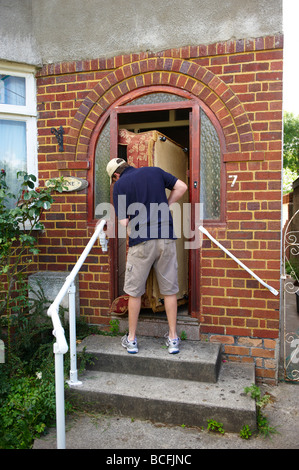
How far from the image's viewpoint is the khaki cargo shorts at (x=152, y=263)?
3.57 m

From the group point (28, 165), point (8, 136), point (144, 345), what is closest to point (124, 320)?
point (144, 345)

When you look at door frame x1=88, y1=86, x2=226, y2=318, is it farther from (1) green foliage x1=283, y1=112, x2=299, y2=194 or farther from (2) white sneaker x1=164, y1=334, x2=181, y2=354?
(1) green foliage x1=283, y1=112, x2=299, y2=194

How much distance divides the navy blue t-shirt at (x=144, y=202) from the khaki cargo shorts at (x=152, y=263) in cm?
8

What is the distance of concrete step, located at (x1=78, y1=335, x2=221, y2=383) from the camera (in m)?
3.46

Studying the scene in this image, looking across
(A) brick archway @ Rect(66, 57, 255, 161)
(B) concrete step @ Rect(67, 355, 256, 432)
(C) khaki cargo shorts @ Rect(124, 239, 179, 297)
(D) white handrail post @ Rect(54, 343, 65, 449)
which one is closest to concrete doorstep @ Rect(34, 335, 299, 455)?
(B) concrete step @ Rect(67, 355, 256, 432)

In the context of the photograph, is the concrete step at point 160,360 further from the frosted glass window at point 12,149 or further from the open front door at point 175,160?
the frosted glass window at point 12,149

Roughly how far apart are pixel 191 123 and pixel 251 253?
147 centimetres

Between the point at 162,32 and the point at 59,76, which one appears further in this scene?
the point at 59,76

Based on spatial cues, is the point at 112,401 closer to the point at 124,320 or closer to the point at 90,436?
the point at 90,436

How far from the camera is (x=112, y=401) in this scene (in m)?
3.28

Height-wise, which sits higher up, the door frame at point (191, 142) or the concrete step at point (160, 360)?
the door frame at point (191, 142)

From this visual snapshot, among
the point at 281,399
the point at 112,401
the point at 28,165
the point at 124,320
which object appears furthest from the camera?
the point at 28,165

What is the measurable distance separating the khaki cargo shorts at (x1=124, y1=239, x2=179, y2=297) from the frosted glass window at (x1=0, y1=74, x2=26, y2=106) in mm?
2344

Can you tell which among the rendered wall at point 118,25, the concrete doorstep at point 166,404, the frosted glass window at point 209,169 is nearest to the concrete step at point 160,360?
the concrete doorstep at point 166,404
